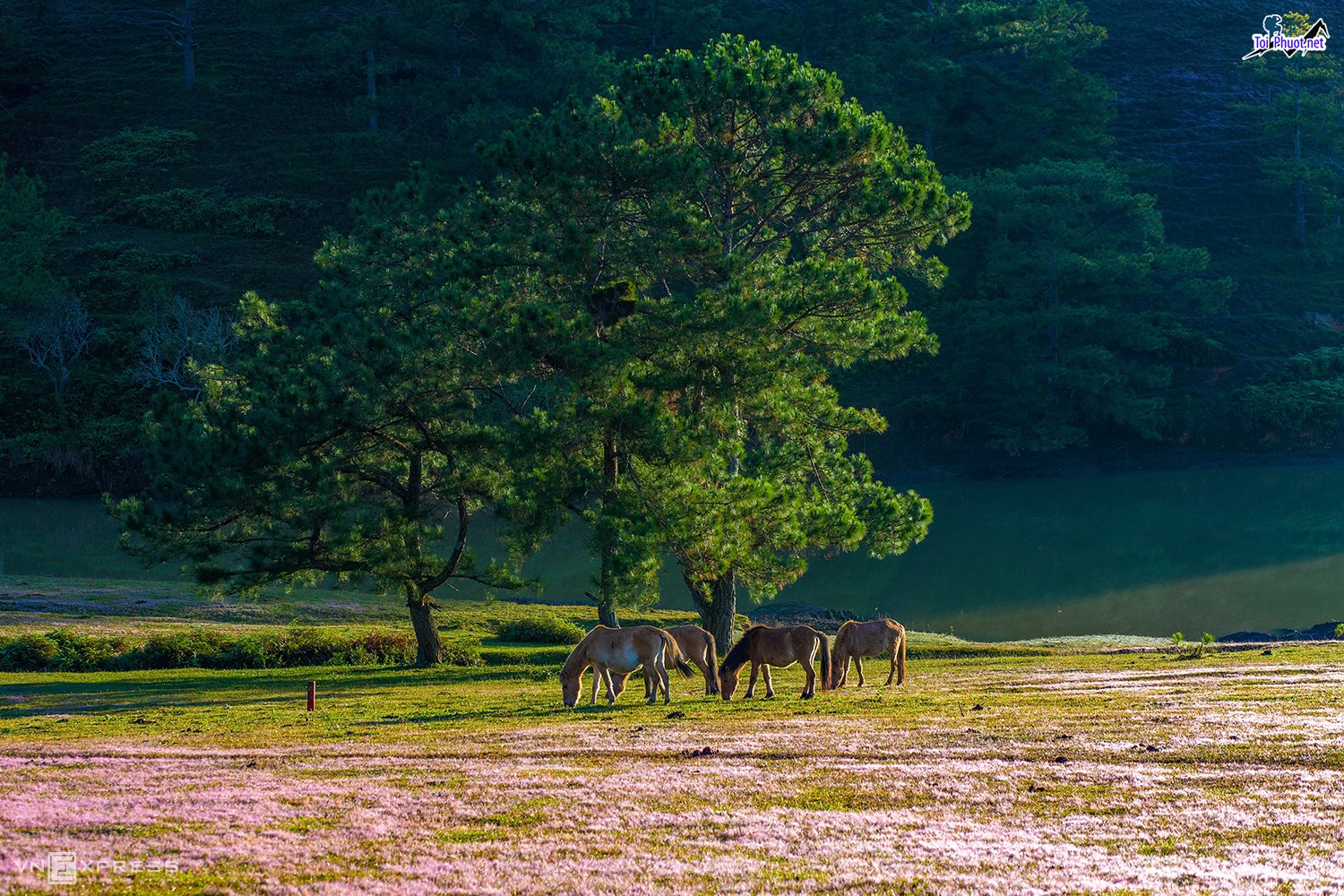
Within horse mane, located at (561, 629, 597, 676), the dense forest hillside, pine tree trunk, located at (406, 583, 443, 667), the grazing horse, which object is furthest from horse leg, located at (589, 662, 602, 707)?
the dense forest hillside

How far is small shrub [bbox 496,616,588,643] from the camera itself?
3740 cm

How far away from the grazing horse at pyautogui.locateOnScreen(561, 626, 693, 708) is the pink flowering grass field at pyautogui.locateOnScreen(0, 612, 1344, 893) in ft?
2.19

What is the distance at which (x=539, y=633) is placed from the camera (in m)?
37.6

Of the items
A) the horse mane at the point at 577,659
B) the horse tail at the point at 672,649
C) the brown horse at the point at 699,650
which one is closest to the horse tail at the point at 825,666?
the brown horse at the point at 699,650

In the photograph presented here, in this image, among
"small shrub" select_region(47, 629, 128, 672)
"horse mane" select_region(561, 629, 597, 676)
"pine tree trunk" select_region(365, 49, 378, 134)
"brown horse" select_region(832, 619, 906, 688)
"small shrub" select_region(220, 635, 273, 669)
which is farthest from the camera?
"pine tree trunk" select_region(365, 49, 378, 134)

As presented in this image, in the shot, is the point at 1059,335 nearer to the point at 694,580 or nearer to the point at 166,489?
the point at 694,580

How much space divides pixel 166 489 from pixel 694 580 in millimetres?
12985

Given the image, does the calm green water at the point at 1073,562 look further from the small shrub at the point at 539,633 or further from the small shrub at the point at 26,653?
the small shrub at the point at 26,653

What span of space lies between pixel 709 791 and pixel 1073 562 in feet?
158

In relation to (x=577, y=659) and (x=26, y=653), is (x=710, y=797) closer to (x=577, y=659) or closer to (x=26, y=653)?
(x=577, y=659)

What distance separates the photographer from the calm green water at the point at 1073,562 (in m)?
46.4

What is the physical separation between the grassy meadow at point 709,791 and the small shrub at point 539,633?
45.0ft

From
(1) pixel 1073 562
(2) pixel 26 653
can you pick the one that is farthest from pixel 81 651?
(1) pixel 1073 562

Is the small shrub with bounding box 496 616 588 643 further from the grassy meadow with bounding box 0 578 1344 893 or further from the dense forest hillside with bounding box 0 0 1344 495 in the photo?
the dense forest hillside with bounding box 0 0 1344 495
